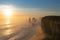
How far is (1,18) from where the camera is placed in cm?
135

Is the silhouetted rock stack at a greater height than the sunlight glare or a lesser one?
lesser

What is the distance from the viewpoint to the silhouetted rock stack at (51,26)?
1312 mm

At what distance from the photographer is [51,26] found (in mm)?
1323

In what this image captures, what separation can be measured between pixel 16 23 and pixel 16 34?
4.3 inches

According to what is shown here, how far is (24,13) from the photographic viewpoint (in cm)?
134

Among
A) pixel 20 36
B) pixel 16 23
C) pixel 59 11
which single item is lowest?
pixel 20 36

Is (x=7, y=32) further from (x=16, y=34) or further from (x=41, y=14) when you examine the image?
(x=41, y=14)

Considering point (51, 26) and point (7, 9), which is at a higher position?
point (7, 9)

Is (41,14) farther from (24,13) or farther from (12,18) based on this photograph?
(12,18)

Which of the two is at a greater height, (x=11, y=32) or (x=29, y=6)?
(x=29, y=6)

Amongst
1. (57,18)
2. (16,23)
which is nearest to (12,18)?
(16,23)

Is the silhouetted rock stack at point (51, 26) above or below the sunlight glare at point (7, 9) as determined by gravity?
below

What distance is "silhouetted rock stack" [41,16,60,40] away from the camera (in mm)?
1312

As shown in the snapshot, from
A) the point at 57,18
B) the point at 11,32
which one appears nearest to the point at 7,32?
the point at 11,32
